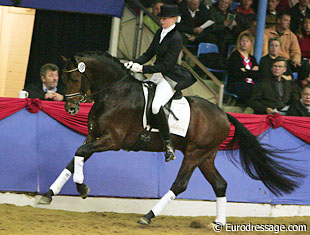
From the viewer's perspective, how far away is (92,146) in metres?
5.63

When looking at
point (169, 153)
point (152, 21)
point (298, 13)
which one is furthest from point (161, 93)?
point (298, 13)

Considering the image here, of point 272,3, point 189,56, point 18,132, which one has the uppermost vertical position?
point 272,3

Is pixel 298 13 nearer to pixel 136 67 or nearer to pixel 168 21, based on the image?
pixel 168 21

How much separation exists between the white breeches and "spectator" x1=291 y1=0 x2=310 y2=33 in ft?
20.6

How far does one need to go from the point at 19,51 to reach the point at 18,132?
350 centimetres

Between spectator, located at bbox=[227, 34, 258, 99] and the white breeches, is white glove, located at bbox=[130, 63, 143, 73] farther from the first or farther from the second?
spectator, located at bbox=[227, 34, 258, 99]

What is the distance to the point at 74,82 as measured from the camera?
5730 mm

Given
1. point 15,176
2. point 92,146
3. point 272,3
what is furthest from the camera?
point 272,3

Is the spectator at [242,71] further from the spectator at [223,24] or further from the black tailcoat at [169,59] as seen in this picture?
the black tailcoat at [169,59]

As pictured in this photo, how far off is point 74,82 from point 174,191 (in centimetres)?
175

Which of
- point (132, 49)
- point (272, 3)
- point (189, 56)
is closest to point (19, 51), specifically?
point (132, 49)

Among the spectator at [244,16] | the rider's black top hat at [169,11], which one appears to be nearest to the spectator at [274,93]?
the spectator at [244,16]

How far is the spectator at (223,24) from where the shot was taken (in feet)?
34.6

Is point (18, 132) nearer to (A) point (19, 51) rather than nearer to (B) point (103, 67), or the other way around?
(B) point (103, 67)
